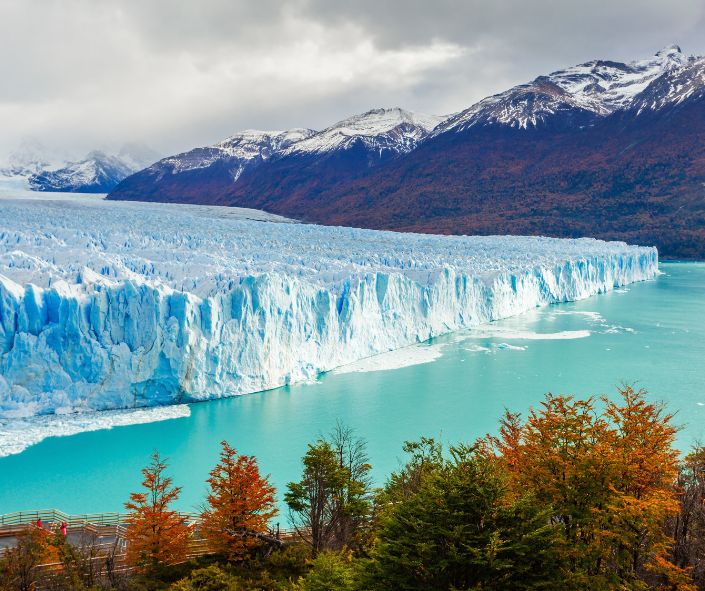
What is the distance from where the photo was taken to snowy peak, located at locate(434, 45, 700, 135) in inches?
3716

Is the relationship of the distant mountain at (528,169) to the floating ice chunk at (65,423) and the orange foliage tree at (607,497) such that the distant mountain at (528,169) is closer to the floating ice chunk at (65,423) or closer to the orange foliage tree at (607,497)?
the floating ice chunk at (65,423)

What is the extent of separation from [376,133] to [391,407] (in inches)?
4184

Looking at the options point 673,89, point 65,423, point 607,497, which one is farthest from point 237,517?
point 673,89

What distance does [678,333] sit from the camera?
25.0 meters

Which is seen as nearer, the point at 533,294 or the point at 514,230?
the point at 533,294

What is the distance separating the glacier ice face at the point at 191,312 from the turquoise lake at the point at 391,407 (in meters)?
0.97

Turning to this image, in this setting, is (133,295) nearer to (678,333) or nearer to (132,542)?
(132,542)

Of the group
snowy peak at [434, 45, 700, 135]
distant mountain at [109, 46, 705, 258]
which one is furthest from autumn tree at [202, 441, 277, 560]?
snowy peak at [434, 45, 700, 135]

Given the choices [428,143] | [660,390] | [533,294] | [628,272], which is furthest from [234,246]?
[428,143]

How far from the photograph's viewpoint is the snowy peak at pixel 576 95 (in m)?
94.4

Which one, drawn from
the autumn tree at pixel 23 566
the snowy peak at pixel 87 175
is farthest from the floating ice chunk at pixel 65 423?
the snowy peak at pixel 87 175

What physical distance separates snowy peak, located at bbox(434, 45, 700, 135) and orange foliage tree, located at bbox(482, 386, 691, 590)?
94.9 metres

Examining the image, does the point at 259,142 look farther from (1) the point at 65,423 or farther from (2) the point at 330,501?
(2) the point at 330,501

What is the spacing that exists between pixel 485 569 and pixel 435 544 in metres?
0.41
